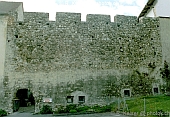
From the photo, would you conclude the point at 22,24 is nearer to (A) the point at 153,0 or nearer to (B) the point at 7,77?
(B) the point at 7,77

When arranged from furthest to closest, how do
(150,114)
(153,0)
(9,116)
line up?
(153,0) → (9,116) → (150,114)

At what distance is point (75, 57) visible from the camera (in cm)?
1558

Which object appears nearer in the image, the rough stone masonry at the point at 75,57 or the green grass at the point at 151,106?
the green grass at the point at 151,106

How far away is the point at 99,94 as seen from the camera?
1539cm

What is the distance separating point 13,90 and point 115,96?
6548mm

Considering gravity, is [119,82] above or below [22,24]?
below

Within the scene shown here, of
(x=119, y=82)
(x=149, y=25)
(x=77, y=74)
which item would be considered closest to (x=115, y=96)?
(x=119, y=82)

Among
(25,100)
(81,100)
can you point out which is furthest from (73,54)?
(25,100)

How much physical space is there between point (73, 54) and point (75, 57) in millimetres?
241

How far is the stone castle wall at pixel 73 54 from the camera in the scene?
14797 millimetres

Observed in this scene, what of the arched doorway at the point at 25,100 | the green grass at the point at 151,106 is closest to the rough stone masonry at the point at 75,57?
the arched doorway at the point at 25,100

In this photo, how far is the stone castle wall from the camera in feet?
48.5

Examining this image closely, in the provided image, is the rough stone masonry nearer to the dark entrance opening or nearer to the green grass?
the dark entrance opening

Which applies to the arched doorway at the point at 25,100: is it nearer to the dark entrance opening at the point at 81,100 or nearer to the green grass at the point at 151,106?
the dark entrance opening at the point at 81,100
